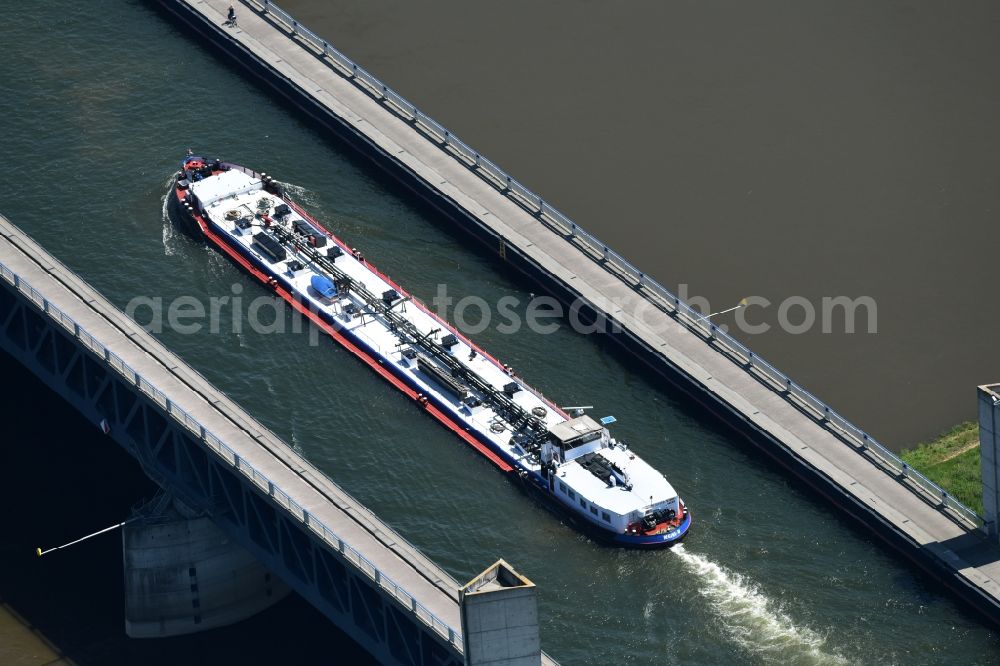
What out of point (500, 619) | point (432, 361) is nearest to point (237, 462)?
point (432, 361)

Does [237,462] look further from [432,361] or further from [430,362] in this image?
[432,361]

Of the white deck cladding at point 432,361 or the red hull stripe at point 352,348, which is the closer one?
the white deck cladding at point 432,361

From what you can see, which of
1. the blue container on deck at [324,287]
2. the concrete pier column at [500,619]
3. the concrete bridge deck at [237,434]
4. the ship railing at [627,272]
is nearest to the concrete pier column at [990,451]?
the ship railing at [627,272]

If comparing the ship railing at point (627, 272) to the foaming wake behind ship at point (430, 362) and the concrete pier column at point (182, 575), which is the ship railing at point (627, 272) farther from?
the concrete pier column at point (182, 575)

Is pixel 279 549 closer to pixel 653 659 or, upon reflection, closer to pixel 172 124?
pixel 653 659

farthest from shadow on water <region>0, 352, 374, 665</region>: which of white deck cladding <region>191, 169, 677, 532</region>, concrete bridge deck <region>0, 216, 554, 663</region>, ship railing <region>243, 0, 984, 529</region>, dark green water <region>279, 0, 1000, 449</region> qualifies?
dark green water <region>279, 0, 1000, 449</region>

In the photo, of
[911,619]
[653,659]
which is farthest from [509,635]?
[911,619]
